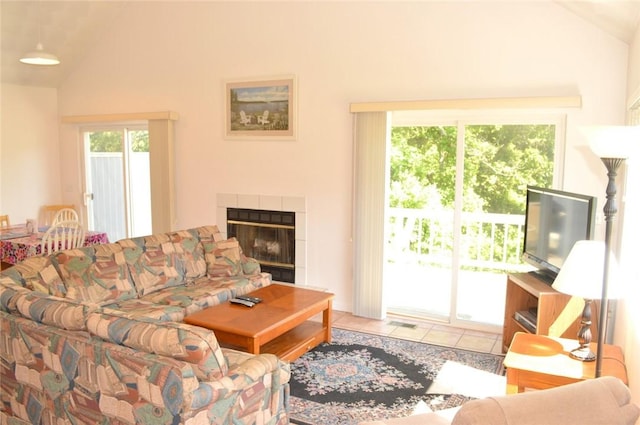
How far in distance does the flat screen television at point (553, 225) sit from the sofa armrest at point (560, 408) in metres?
1.97

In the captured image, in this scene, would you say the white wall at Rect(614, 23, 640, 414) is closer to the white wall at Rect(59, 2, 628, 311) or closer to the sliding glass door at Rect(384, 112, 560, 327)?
the white wall at Rect(59, 2, 628, 311)

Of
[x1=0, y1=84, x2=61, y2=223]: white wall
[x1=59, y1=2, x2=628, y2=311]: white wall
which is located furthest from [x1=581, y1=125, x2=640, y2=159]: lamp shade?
[x1=0, y1=84, x2=61, y2=223]: white wall

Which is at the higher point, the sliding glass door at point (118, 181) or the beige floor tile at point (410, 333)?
the sliding glass door at point (118, 181)

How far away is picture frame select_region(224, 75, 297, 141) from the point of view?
551 centimetres

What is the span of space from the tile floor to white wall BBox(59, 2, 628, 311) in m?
0.41

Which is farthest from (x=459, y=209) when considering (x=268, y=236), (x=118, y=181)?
(x=118, y=181)

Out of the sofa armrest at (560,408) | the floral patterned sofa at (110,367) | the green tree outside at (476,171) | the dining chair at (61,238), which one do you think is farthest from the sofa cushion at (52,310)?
the green tree outside at (476,171)

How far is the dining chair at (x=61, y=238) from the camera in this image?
493 cm

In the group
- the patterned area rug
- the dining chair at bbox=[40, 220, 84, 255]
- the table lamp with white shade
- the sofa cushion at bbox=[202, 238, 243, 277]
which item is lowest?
the patterned area rug

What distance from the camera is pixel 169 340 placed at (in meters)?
2.29

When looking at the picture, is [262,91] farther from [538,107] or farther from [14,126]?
[14,126]

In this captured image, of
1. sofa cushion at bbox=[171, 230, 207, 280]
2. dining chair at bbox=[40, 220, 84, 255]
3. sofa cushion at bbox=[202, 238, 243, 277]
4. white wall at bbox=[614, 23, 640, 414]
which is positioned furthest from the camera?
dining chair at bbox=[40, 220, 84, 255]

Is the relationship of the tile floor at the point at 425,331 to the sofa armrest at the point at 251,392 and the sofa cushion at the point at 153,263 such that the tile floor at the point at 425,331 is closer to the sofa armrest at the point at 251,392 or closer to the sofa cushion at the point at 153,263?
the sofa cushion at the point at 153,263

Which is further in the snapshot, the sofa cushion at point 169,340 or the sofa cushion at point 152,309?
the sofa cushion at point 152,309
